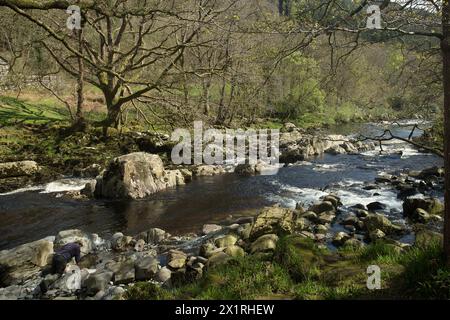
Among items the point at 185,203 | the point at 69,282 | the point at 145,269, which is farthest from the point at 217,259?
the point at 185,203

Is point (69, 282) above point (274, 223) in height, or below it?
below

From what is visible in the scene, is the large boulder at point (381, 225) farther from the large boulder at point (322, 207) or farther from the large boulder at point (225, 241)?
the large boulder at point (225, 241)

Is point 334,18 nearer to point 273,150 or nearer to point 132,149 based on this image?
point 132,149

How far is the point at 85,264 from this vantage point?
34.4 ft

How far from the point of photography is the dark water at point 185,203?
13789 millimetres

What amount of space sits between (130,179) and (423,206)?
12433mm

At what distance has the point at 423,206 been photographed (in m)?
14.5

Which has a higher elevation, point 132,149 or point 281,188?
point 132,149

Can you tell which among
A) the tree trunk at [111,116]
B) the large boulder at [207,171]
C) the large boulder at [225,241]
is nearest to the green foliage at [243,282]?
the large boulder at [225,241]

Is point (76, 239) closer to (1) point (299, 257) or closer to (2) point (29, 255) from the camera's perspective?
(2) point (29, 255)

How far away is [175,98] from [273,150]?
928 cm

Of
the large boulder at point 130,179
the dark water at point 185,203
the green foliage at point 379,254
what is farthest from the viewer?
the large boulder at point 130,179

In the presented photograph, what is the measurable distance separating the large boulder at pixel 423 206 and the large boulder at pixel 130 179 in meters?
11.1
